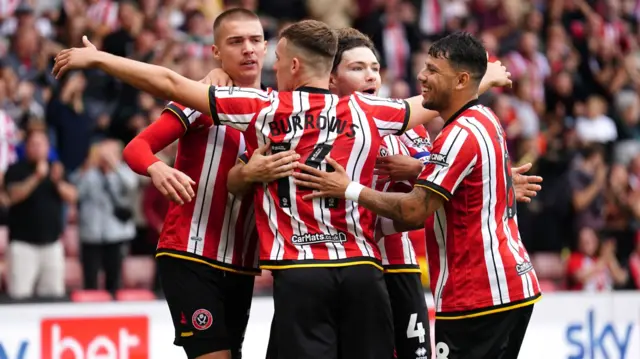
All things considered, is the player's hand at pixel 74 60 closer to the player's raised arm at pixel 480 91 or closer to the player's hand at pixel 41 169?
the player's raised arm at pixel 480 91

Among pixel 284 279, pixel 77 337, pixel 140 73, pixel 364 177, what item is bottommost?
pixel 77 337

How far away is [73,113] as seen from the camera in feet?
44.3

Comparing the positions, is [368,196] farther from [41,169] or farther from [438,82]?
[41,169]

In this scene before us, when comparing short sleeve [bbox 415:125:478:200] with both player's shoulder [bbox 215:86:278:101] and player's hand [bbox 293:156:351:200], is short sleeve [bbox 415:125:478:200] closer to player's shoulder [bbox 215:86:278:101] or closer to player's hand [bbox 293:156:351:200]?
player's hand [bbox 293:156:351:200]

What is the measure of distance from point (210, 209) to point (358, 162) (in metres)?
1.11

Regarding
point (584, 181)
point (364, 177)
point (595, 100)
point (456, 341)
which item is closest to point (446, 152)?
point (364, 177)

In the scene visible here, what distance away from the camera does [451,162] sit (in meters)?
6.57

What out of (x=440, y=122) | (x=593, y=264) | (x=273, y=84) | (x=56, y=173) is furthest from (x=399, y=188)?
Result: (x=273, y=84)

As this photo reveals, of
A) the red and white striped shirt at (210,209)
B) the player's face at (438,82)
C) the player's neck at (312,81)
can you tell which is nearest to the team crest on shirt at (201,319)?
the red and white striped shirt at (210,209)

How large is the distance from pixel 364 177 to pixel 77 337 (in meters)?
4.18

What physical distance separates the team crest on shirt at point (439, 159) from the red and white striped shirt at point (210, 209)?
1336mm

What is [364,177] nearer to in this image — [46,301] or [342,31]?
[342,31]

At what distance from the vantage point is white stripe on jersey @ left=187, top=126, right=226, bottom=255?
735 cm

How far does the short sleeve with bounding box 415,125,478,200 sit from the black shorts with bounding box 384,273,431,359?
1.13 m
